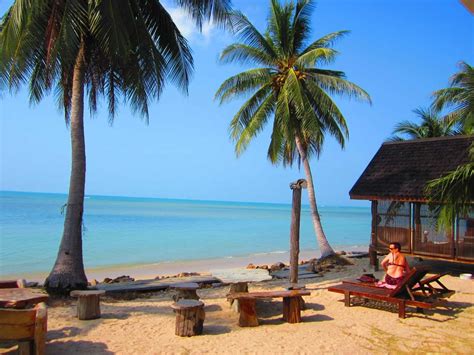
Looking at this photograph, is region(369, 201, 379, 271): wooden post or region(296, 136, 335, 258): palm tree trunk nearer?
region(369, 201, 379, 271): wooden post

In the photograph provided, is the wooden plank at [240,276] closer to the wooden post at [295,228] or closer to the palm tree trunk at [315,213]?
the wooden post at [295,228]

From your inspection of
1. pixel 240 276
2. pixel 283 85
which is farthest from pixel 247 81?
pixel 240 276

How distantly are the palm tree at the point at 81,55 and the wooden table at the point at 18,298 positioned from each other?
2786 mm

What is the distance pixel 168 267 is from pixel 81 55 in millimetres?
10608

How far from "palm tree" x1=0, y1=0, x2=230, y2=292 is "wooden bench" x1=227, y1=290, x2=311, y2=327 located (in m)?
4.09

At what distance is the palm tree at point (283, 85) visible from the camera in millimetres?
14945

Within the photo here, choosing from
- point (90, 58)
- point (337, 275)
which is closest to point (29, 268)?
point (90, 58)

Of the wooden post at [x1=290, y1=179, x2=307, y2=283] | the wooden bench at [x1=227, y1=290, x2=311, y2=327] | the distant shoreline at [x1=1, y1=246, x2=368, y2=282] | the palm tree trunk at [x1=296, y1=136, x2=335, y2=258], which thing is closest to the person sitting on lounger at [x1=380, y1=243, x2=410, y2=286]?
the wooden post at [x1=290, y1=179, x2=307, y2=283]

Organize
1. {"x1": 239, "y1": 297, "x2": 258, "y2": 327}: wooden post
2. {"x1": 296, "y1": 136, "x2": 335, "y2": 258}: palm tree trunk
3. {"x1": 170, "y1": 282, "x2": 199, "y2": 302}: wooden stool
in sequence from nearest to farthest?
{"x1": 239, "y1": 297, "x2": 258, "y2": 327}: wooden post → {"x1": 170, "y1": 282, "x2": 199, "y2": 302}: wooden stool → {"x1": 296, "y1": 136, "x2": 335, "y2": 258}: palm tree trunk

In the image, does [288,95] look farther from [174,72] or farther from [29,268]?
[29,268]

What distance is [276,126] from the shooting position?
49.1 ft

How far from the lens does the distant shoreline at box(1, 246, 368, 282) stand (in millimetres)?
14727

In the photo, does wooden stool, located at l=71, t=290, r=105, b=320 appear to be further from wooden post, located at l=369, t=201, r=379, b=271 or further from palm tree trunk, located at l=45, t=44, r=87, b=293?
wooden post, located at l=369, t=201, r=379, b=271

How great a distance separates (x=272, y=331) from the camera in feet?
21.2
